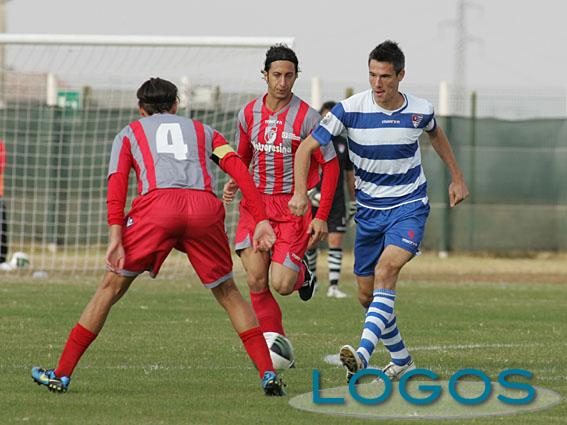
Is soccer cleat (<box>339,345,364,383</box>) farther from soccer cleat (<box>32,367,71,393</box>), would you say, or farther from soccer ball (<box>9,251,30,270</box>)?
soccer ball (<box>9,251,30,270</box>)

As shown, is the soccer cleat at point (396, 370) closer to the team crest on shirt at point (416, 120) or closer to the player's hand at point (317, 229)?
the player's hand at point (317, 229)

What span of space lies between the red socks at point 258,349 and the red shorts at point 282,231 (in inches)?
66.4

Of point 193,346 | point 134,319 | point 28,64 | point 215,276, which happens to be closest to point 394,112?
point 215,276

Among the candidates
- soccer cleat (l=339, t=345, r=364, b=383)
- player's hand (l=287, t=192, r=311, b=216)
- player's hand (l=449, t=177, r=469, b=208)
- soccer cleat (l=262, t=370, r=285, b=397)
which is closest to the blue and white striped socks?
soccer cleat (l=339, t=345, r=364, b=383)

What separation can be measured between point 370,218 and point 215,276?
4.67 feet

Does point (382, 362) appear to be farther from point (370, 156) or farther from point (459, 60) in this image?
point (459, 60)

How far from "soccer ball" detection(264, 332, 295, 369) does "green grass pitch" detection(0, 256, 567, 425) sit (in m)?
0.13

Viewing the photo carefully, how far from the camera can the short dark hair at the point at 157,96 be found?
27.6ft

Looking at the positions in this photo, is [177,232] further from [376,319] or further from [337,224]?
[337,224]

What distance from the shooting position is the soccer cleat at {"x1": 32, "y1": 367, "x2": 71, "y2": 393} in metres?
8.34

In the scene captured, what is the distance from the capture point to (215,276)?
8.27 meters

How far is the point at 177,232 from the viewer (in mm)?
8180

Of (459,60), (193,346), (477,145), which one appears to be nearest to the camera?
(193,346)

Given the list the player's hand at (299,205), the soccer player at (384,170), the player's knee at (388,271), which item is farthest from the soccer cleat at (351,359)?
the player's hand at (299,205)
